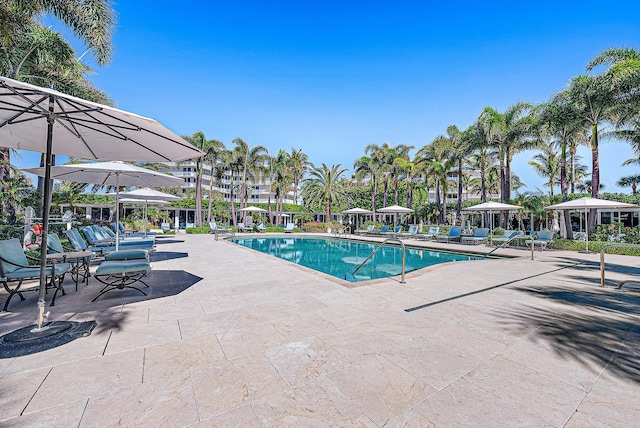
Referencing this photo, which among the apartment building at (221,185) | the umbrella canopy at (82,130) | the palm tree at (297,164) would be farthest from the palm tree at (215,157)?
the umbrella canopy at (82,130)

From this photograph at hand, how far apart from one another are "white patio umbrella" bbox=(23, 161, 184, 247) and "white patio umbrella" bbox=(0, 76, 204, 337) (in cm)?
110

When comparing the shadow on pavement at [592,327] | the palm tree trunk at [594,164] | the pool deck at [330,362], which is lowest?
the shadow on pavement at [592,327]

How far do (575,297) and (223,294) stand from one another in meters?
6.39

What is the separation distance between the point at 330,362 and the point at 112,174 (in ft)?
27.1

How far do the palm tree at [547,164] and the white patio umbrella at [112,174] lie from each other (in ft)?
138

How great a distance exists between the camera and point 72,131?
4.01 metres

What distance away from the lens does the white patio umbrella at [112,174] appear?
615cm

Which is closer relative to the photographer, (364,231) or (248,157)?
(364,231)

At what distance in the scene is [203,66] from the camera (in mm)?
14039

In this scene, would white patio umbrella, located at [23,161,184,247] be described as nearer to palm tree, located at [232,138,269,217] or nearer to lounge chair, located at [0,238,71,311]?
lounge chair, located at [0,238,71,311]

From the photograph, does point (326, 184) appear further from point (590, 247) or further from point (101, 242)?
point (101, 242)

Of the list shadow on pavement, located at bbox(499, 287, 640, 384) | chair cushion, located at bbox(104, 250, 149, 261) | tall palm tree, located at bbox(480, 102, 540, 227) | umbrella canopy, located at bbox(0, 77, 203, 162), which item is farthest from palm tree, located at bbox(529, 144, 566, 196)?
chair cushion, located at bbox(104, 250, 149, 261)

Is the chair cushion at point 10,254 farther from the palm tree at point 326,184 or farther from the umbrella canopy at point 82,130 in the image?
the palm tree at point 326,184

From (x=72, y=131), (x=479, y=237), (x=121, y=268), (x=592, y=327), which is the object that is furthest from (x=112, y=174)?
(x=479, y=237)
